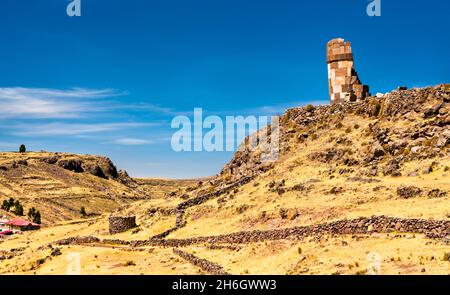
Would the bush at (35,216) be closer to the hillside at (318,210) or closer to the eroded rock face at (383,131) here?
the hillside at (318,210)

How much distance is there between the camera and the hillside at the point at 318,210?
89.2ft

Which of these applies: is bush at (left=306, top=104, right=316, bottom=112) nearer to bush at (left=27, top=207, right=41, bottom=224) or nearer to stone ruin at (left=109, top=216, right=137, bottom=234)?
stone ruin at (left=109, top=216, right=137, bottom=234)

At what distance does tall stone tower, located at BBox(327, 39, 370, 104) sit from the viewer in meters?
49.8

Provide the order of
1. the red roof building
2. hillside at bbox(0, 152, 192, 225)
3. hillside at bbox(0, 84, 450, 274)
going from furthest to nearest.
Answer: hillside at bbox(0, 152, 192, 225) → the red roof building → hillside at bbox(0, 84, 450, 274)

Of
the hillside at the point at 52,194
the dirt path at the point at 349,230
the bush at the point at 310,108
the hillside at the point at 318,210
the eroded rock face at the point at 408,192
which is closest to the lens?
the dirt path at the point at 349,230

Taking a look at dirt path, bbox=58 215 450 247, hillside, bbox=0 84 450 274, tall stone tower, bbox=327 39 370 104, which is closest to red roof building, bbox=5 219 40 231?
hillside, bbox=0 84 450 274

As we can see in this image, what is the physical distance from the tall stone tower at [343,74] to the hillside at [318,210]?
58.6 inches

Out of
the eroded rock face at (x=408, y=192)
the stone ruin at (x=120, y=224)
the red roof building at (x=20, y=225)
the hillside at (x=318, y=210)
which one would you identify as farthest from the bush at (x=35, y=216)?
the eroded rock face at (x=408, y=192)

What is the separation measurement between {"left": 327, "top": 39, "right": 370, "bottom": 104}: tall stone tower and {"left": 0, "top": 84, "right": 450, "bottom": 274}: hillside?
149cm

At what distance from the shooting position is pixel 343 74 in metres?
50.1

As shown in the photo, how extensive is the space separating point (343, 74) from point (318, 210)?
1867cm

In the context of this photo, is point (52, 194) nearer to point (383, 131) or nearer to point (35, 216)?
point (35, 216)
